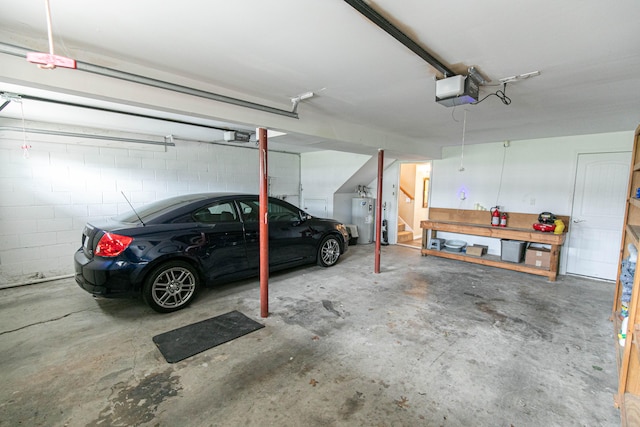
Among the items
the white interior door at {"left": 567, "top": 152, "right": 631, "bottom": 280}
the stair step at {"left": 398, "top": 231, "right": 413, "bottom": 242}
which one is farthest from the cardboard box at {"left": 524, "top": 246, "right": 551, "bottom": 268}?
the stair step at {"left": 398, "top": 231, "right": 413, "bottom": 242}

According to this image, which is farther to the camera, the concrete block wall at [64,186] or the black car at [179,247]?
the concrete block wall at [64,186]

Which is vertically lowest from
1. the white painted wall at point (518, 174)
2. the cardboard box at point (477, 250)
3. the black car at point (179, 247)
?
the cardboard box at point (477, 250)

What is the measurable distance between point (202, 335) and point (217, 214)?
1488 mm

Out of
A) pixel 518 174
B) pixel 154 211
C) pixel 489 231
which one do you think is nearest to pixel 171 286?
pixel 154 211

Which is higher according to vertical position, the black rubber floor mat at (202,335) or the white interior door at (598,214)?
the white interior door at (598,214)

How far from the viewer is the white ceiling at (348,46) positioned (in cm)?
145

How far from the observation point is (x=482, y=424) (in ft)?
5.66

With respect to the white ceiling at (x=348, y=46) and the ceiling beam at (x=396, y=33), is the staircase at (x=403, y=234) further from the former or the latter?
the ceiling beam at (x=396, y=33)

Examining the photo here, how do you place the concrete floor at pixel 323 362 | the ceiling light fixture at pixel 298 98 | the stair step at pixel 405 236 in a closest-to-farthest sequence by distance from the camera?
the concrete floor at pixel 323 362
the ceiling light fixture at pixel 298 98
the stair step at pixel 405 236

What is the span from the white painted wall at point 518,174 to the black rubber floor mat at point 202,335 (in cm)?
499

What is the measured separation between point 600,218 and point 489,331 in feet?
11.4

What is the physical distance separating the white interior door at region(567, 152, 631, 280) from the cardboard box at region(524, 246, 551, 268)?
0.64 metres

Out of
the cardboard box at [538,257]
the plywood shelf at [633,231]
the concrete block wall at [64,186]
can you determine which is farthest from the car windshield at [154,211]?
the cardboard box at [538,257]

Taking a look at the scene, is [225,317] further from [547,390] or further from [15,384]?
[547,390]
